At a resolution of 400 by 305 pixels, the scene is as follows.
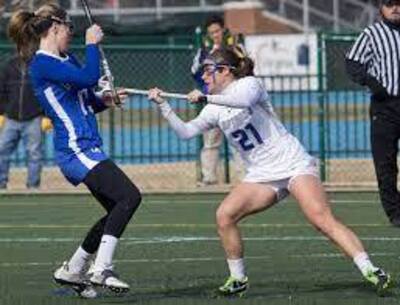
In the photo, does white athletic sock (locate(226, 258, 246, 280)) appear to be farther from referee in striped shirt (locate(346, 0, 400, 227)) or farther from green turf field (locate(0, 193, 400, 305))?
referee in striped shirt (locate(346, 0, 400, 227))

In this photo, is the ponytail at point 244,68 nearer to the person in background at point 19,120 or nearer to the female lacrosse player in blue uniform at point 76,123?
the female lacrosse player in blue uniform at point 76,123

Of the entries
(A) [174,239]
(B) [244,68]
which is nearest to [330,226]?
(B) [244,68]

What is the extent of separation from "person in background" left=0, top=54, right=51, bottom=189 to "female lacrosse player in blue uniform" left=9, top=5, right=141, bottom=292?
9055 millimetres

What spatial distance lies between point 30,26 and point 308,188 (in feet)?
7.05

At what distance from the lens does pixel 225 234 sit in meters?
10.3

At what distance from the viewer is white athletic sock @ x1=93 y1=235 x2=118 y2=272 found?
1009cm

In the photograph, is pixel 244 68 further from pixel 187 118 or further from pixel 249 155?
pixel 187 118

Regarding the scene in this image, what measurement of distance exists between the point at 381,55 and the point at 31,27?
458 centimetres

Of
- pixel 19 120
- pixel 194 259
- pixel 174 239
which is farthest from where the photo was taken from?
pixel 19 120

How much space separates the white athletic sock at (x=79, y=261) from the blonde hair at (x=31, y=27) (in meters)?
1.38

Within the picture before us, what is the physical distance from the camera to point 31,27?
10.4 m

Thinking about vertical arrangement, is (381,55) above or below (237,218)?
above

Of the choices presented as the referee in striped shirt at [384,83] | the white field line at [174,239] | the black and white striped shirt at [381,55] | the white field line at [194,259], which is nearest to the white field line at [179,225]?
the referee in striped shirt at [384,83]

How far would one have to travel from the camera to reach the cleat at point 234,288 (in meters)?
10.3
